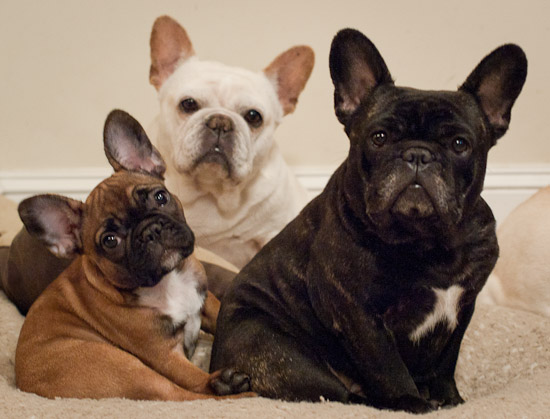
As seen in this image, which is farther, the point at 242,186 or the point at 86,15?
the point at 86,15

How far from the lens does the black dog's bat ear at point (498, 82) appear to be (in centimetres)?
145

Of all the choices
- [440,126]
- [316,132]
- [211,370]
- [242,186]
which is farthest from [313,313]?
[316,132]

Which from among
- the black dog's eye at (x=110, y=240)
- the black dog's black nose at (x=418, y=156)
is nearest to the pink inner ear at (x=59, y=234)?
the black dog's eye at (x=110, y=240)

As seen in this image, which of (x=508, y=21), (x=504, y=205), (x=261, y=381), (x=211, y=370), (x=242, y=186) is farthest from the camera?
(x=504, y=205)

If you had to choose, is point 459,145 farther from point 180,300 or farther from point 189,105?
point 189,105

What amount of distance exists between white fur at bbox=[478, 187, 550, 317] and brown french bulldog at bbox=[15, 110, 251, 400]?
1.01 meters

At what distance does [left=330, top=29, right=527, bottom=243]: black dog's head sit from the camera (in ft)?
4.31

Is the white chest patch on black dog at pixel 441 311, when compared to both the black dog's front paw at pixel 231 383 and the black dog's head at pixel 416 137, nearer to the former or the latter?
the black dog's head at pixel 416 137

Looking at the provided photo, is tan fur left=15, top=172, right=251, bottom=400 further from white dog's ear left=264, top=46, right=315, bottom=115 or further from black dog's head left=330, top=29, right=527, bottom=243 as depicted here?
white dog's ear left=264, top=46, right=315, bottom=115

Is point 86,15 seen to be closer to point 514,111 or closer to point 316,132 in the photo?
point 316,132

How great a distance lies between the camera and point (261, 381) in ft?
4.81

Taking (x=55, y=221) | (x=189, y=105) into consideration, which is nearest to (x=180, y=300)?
(x=55, y=221)

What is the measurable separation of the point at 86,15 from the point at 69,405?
196cm

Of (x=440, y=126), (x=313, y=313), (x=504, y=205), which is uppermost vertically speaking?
(x=440, y=126)
